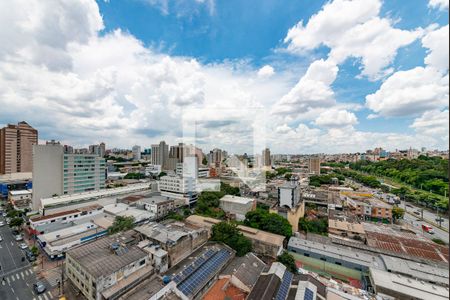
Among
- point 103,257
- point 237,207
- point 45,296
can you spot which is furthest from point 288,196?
point 45,296

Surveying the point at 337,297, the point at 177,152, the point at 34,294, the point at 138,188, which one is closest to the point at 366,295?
the point at 337,297

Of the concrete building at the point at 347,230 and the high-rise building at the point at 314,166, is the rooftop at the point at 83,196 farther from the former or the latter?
the high-rise building at the point at 314,166

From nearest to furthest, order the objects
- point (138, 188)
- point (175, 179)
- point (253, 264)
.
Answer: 1. point (253, 264)
2. point (175, 179)
3. point (138, 188)

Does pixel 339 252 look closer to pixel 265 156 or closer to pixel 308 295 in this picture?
pixel 308 295

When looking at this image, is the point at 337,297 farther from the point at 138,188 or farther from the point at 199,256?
the point at 138,188

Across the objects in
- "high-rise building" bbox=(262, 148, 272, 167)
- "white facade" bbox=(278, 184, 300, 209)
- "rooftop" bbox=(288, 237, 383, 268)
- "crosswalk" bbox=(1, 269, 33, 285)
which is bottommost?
"crosswalk" bbox=(1, 269, 33, 285)

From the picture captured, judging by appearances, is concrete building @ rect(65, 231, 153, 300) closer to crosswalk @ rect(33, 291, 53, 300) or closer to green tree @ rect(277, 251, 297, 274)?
crosswalk @ rect(33, 291, 53, 300)

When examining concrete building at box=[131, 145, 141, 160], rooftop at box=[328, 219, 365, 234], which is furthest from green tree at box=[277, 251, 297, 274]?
concrete building at box=[131, 145, 141, 160]
